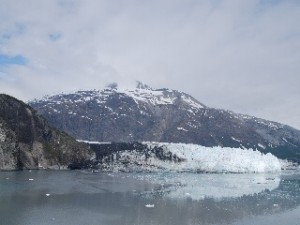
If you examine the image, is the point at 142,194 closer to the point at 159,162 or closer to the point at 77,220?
the point at 77,220

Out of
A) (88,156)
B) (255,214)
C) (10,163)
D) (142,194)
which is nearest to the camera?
(255,214)

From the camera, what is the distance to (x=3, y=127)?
103 metres

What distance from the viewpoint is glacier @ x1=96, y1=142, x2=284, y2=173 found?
108625 mm

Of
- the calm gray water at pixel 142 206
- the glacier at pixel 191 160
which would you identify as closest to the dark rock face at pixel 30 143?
the glacier at pixel 191 160

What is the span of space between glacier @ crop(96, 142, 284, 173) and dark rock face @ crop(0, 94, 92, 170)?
11.9 meters

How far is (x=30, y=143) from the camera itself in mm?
113062

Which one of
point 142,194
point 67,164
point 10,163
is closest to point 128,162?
point 67,164

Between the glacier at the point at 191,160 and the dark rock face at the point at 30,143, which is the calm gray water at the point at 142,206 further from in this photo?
the glacier at the point at 191,160

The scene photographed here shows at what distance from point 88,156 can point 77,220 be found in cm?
9274

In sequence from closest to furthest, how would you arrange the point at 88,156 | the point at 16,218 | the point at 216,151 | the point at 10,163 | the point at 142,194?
1. the point at 16,218
2. the point at 142,194
3. the point at 10,163
4. the point at 216,151
5. the point at 88,156

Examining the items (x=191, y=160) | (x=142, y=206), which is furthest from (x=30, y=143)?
(x=142, y=206)

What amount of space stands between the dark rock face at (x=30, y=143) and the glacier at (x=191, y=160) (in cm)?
1185

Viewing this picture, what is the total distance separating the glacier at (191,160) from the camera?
109 meters

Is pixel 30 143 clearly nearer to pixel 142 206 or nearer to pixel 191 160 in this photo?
pixel 191 160
